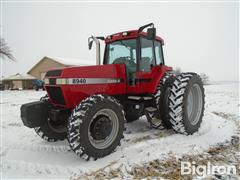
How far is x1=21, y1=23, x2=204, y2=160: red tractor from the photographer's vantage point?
3.85m

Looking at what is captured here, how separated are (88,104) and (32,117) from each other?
4.69 feet

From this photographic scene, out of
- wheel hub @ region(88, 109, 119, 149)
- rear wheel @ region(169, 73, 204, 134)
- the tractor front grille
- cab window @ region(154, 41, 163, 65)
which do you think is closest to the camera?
Answer: wheel hub @ region(88, 109, 119, 149)

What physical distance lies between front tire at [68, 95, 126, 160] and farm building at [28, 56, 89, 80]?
28.0 m

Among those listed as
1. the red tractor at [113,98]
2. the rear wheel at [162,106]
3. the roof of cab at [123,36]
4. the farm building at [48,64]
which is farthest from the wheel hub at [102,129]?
the farm building at [48,64]

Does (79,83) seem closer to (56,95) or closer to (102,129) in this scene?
(56,95)

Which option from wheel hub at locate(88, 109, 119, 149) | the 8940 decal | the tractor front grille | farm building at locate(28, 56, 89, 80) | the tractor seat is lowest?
wheel hub at locate(88, 109, 119, 149)

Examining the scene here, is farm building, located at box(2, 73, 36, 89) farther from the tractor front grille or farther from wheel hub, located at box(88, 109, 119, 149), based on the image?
wheel hub, located at box(88, 109, 119, 149)

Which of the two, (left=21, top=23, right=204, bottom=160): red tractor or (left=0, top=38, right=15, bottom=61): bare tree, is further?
(left=0, top=38, right=15, bottom=61): bare tree

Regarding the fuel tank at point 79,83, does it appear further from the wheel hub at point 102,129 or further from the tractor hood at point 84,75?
the wheel hub at point 102,129

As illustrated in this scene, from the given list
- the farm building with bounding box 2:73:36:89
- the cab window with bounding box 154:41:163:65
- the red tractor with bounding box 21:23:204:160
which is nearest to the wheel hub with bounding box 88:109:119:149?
the red tractor with bounding box 21:23:204:160

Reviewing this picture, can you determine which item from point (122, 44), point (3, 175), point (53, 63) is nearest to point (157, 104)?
point (122, 44)

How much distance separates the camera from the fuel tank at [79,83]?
4.17 meters

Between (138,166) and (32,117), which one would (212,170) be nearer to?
(138,166)

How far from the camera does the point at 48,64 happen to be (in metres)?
33.8
